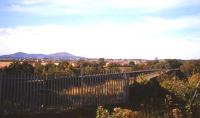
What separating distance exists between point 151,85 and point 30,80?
7762 millimetres

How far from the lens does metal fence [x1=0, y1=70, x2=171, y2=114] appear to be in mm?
Answer: 12984

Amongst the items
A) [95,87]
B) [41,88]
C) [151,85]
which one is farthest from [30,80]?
[151,85]

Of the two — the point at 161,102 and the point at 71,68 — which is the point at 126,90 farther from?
the point at 71,68

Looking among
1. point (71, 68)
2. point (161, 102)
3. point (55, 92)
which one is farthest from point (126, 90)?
point (71, 68)

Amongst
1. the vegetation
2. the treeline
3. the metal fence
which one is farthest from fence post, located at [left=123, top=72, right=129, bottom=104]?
the treeline

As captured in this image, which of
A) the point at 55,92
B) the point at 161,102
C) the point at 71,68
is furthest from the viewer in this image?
→ the point at 71,68

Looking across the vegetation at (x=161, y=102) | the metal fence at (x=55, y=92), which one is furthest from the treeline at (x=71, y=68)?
the vegetation at (x=161, y=102)

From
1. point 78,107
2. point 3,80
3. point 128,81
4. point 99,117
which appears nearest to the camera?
point 99,117

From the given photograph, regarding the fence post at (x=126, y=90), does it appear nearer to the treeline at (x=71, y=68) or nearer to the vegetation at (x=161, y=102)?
the vegetation at (x=161, y=102)

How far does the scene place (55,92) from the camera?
563 inches

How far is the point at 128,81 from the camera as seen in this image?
18.5 metres

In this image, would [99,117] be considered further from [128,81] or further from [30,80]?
[128,81]

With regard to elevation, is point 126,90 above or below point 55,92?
below

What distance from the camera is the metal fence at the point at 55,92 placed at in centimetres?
1298
